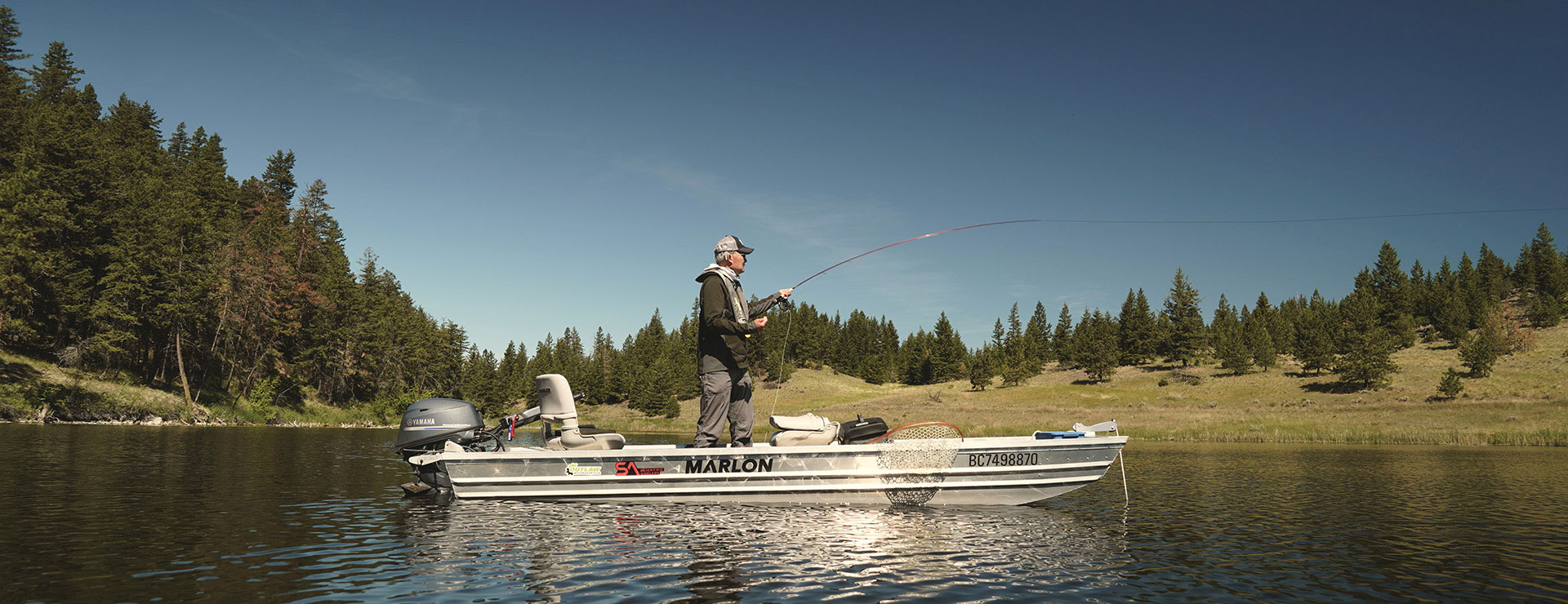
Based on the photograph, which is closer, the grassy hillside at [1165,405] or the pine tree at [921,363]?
the grassy hillside at [1165,405]

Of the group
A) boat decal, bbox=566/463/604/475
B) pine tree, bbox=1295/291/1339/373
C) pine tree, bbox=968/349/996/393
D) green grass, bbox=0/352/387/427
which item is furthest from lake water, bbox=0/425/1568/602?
pine tree, bbox=968/349/996/393

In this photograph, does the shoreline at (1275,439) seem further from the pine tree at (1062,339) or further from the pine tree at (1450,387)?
the pine tree at (1062,339)

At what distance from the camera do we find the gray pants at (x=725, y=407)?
995cm

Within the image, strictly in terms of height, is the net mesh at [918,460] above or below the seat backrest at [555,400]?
below

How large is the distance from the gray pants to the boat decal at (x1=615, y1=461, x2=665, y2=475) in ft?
2.14

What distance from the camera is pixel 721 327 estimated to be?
975 centimetres

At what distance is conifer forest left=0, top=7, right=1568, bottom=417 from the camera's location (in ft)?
148

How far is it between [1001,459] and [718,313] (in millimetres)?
4316

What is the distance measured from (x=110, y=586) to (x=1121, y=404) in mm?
76225

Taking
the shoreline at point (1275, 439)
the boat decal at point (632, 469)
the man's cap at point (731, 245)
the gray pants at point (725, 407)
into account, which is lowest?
the shoreline at point (1275, 439)

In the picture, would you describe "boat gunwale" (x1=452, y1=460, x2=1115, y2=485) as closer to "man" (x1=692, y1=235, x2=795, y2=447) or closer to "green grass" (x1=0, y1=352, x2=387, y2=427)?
"man" (x1=692, y1=235, x2=795, y2=447)

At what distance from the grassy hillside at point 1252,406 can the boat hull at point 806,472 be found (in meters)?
17.9

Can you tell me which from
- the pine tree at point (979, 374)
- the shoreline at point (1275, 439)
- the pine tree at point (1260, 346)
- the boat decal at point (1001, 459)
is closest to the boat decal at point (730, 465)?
the boat decal at point (1001, 459)

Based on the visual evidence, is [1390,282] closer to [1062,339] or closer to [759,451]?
[1062,339]
